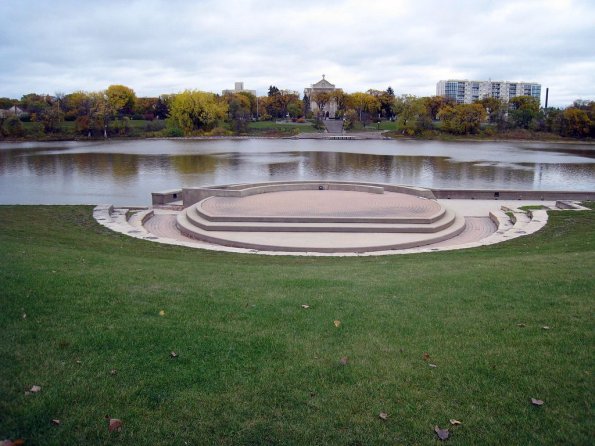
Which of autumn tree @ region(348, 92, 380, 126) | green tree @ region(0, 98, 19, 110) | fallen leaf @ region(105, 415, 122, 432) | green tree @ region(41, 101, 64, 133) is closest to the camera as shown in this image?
fallen leaf @ region(105, 415, 122, 432)

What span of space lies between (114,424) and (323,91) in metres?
141

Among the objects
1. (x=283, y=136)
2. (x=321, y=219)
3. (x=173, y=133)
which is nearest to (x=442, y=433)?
(x=321, y=219)

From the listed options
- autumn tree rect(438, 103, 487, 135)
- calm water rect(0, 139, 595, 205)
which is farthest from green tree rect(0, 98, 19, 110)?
autumn tree rect(438, 103, 487, 135)

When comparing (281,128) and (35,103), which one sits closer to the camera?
(35,103)

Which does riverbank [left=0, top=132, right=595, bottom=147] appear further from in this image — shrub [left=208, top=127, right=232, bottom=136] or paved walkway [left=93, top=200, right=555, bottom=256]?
paved walkway [left=93, top=200, right=555, bottom=256]

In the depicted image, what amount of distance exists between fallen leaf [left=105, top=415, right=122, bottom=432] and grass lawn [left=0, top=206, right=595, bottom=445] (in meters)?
0.05

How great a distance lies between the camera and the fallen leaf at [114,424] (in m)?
4.00

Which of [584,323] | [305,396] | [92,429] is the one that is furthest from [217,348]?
[584,323]

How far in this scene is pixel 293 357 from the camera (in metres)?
5.32

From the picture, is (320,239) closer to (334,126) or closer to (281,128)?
(281,128)

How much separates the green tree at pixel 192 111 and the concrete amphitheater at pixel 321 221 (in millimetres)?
67915

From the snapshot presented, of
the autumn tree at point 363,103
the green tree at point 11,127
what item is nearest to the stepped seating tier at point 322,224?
the green tree at point 11,127

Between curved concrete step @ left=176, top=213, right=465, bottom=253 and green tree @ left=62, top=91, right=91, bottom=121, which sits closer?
curved concrete step @ left=176, top=213, right=465, bottom=253

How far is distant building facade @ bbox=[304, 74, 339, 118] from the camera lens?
125m
